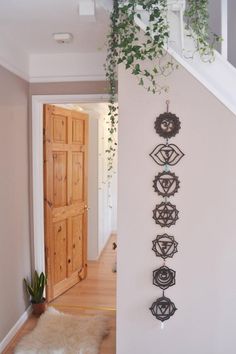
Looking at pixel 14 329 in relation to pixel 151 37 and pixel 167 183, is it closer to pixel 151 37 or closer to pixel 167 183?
pixel 167 183

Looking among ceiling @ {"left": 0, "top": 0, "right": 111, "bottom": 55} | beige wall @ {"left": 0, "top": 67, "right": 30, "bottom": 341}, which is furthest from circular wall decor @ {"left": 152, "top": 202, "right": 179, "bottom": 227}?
beige wall @ {"left": 0, "top": 67, "right": 30, "bottom": 341}

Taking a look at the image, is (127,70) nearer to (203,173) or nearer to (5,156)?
(203,173)

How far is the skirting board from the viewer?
2365 millimetres

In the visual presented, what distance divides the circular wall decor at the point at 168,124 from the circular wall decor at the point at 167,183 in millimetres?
220

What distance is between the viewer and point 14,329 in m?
2.55

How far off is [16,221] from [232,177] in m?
1.87

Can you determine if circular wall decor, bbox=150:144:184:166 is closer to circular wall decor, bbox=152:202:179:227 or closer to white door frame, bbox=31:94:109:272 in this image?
circular wall decor, bbox=152:202:179:227

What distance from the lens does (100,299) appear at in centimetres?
320

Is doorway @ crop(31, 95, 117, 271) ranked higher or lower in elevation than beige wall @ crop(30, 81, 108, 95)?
lower

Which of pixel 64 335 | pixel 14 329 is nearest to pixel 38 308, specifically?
pixel 14 329

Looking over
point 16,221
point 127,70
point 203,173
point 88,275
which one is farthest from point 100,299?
point 127,70

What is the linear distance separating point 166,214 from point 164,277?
373 mm

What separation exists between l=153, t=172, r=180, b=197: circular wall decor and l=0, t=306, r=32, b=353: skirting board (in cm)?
184

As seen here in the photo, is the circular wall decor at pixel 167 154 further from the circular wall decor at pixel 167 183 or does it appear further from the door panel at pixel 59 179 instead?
the door panel at pixel 59 179
